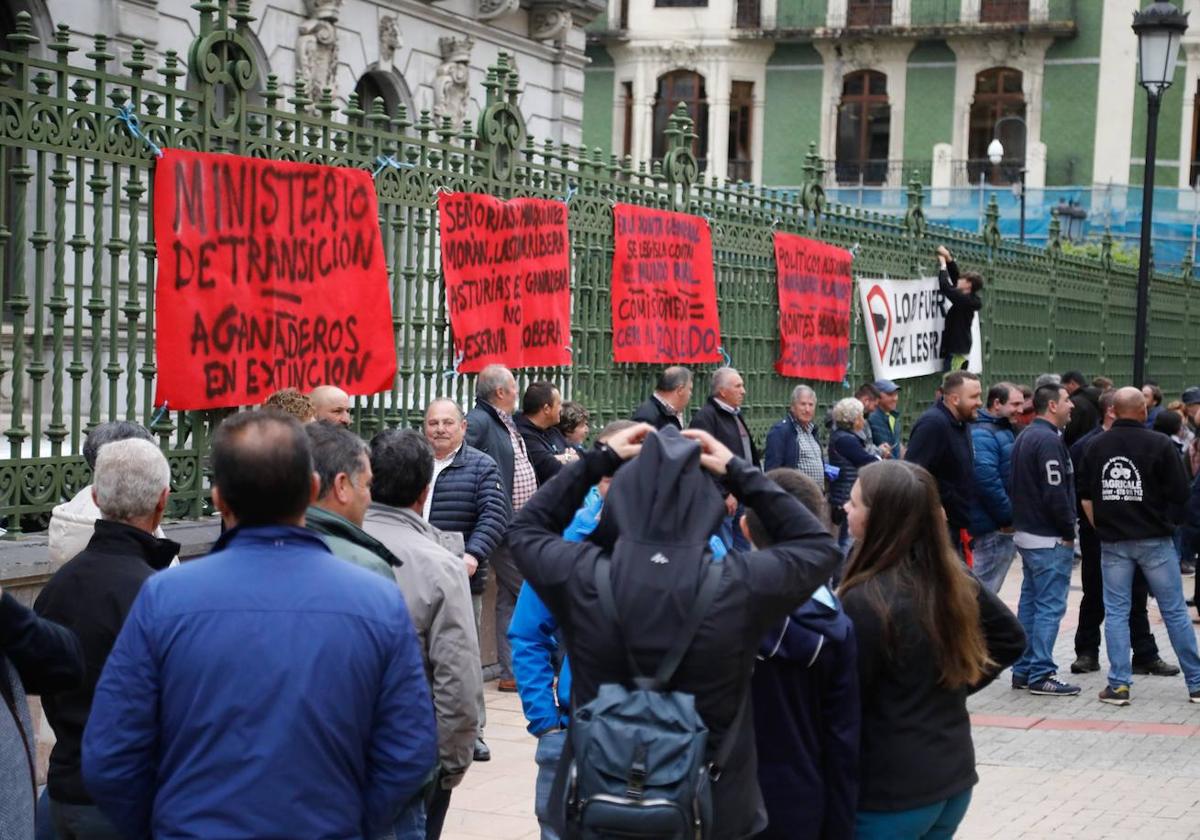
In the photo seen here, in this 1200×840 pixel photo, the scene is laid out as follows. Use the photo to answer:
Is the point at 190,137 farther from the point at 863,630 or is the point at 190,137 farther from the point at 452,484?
the point at 863,630

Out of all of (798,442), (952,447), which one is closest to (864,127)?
(798,442)

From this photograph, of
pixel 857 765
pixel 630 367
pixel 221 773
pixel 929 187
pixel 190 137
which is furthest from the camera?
pixel 929 187

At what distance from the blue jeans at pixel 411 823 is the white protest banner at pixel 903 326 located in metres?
11.9

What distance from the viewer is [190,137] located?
27.3 feet

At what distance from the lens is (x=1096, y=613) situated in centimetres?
1167

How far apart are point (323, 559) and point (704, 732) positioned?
922 mm

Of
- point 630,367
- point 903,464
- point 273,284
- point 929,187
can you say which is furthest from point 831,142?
point 903,464

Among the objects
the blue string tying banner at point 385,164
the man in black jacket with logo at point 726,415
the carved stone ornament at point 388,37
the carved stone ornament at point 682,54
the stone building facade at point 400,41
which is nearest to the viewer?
the blue string tying banner at point 385,164

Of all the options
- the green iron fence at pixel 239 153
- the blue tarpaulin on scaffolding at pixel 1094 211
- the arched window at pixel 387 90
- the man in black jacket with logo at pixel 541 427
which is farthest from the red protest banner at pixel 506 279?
the blue tarpaulin on scaffolding at pixel 1094 211

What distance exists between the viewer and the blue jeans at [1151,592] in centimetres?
1066

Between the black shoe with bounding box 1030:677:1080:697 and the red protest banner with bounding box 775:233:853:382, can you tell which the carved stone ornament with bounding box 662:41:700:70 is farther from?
the black shoe with bounding box 1030:677:1080:697

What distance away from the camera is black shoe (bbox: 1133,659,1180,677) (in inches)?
464

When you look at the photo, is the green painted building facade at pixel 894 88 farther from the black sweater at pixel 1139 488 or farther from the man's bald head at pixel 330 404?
the man's bald head at pixel 330 404

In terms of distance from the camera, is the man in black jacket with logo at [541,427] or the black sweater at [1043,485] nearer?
the man in black jacket with logo at [541,427]
